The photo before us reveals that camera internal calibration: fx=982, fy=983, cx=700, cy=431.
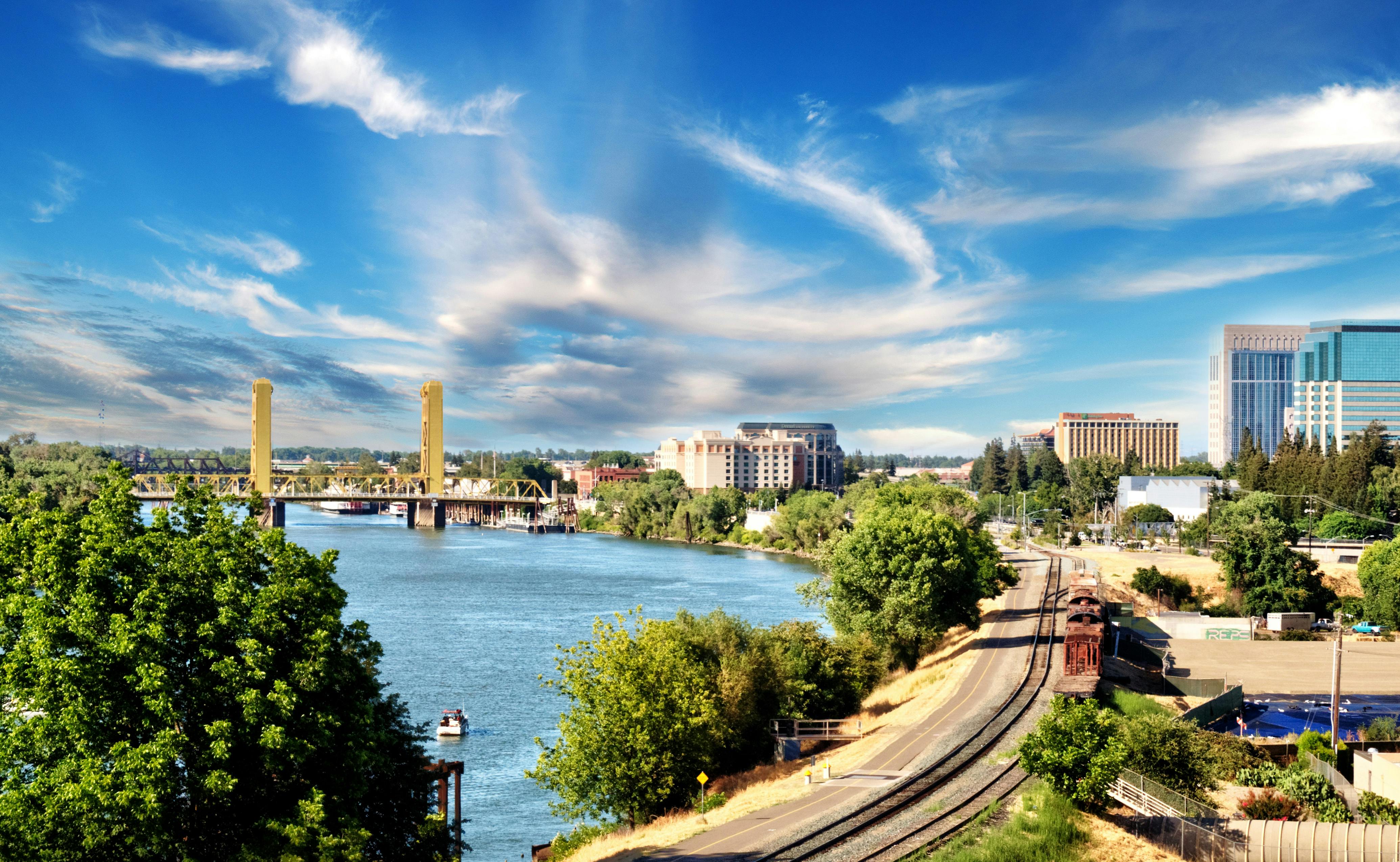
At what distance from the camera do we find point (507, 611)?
73938 mm

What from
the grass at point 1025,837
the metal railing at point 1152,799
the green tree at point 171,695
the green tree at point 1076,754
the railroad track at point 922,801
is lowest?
the railroad track at point 922,801

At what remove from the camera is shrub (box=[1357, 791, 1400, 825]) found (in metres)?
26.8

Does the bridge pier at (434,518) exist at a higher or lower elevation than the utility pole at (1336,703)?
lower

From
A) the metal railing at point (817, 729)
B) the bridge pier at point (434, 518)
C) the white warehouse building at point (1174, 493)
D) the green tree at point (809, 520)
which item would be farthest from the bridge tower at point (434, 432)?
the metal railing at point (817, 729)

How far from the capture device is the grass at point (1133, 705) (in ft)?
119

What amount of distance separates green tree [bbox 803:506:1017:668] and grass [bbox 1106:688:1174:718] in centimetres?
985

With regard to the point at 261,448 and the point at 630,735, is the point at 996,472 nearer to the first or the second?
the point at 261,448

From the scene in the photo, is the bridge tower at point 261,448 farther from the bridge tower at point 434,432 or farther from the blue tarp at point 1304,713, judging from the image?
the blue tarp at point 1304,713

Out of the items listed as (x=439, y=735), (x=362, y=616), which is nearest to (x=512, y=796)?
(x=439, y=735)

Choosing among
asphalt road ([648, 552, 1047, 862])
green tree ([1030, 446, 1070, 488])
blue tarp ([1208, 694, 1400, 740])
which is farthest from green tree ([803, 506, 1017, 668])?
green tree ([1030, 446, 1070, 488])

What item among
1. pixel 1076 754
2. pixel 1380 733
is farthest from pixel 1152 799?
pixel 1380 733

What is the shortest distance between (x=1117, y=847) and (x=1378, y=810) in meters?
9.85

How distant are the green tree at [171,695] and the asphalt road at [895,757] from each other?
9.24 meters

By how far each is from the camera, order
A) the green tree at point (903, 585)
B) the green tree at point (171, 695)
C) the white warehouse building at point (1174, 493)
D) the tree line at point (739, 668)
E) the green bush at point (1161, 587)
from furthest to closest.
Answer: the white warehouse building at point (1174, 493) < the green bush at point (1161, 587) < the green tree at point (903, 585) < the tree line at point (739, 668) < the green tree at point (171, 695)
